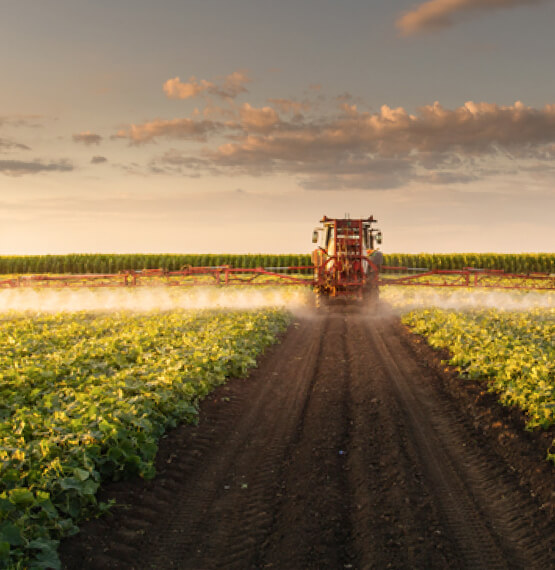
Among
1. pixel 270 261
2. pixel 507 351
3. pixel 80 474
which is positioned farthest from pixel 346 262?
pixel 270 261

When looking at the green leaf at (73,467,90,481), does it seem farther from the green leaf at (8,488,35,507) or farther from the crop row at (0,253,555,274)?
the crop row at (0,253,555,274)

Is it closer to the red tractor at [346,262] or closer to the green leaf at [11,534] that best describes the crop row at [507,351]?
the red tractor at [346,262]

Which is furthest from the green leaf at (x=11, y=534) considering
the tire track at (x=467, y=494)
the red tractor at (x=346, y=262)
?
the red tractor at (x=346, y=262)

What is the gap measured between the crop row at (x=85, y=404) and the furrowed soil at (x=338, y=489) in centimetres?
36

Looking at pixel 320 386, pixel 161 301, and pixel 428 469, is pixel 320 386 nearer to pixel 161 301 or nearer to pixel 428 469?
pixel 428 469

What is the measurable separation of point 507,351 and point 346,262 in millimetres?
10697

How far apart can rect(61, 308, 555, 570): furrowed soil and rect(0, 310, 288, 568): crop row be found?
0.36 metres

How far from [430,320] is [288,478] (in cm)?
1279

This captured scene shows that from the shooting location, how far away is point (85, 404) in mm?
8547

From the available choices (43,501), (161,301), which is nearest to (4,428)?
(43,501)

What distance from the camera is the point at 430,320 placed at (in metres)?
19.1

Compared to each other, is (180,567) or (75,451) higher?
(75,451)

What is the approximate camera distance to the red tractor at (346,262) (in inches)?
908

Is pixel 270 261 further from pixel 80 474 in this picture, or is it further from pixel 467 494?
pixel 80 474
